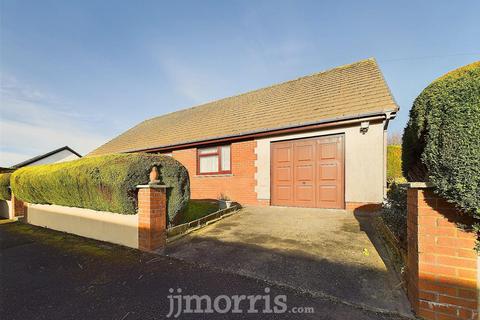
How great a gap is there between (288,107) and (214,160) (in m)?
3.94

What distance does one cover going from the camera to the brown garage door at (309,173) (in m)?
7.15

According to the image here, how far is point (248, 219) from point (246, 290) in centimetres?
349

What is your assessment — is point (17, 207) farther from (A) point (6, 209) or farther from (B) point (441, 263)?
(B) point (441, 263)

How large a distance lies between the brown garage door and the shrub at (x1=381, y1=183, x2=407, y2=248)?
2.59 meters

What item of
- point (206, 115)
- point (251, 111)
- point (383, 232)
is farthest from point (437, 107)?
point (206, 115)

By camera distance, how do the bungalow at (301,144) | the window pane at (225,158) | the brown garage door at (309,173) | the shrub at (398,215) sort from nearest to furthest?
the shrub at (398,215) → the bungalow at (301,144) → the brown garage door at (309,173) → the window pane at (225,158)

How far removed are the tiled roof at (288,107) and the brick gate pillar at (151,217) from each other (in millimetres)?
5050

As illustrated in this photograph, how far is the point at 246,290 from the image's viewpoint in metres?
2.83

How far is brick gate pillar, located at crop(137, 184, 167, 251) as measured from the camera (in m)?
4.21

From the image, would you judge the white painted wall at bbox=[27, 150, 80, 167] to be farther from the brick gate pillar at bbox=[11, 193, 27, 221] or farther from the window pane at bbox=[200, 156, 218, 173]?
the window pane at bbox=[200, 156, 218, 173]

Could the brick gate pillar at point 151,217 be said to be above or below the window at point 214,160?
below

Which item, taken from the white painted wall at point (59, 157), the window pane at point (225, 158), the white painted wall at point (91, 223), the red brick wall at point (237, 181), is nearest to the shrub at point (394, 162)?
the red brick wall at point (237, 181)

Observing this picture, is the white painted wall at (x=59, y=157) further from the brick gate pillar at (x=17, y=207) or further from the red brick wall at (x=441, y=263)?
the red brick wall at (x=441, y=263)

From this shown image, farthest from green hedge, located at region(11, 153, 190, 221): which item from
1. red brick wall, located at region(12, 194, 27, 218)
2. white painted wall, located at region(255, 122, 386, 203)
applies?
white painted wall, located at region(255, 122, 386, 203)
